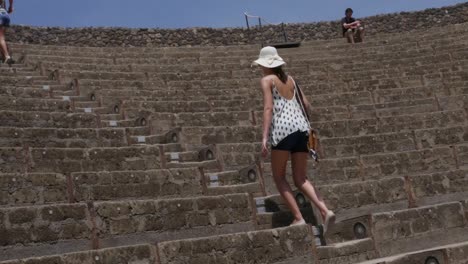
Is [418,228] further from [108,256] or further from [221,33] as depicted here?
[221,33]

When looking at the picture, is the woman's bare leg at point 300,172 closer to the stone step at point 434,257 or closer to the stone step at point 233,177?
the stone step at point 434,257

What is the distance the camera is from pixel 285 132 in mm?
4961

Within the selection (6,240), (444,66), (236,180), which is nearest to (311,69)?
(444,66)

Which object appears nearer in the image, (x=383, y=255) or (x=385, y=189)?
(x=383, y=255)

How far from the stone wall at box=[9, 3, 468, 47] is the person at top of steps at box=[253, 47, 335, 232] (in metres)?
13.5

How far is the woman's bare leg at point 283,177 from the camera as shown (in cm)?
501

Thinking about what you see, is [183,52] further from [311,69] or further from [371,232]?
[371,232]

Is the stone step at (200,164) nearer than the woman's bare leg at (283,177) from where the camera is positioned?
No

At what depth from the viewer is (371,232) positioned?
5.22 m

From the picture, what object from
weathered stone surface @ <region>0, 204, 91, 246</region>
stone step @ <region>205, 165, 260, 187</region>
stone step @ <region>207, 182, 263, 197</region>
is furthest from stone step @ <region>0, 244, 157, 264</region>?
stone step @ <region>205, 165, 260, 187</region>

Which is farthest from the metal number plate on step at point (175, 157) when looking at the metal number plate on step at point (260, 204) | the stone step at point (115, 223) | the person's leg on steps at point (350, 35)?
the person's leg on steps at point (350, 35)

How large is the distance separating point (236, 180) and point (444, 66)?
28.4 ft

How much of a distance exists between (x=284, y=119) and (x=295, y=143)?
21 centimetres

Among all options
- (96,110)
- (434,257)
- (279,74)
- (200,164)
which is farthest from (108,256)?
(96,110)
